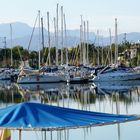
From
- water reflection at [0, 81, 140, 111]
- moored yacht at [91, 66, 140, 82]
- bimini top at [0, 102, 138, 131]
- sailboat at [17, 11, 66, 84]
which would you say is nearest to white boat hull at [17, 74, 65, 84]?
sailboat at [17, 11, 66, 84]

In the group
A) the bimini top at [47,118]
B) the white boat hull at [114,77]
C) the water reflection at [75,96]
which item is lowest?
the water reflection at [75,96]

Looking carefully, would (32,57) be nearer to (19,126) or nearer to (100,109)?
(100,109)

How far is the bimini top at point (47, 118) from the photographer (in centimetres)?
998

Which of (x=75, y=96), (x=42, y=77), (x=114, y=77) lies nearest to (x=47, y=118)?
(x=75, y=96)

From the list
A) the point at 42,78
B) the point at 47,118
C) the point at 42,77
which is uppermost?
the point at 47,118

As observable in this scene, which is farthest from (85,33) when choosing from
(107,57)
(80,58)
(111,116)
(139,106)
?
(111,116)

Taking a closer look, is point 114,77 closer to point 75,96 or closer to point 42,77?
point 42,77

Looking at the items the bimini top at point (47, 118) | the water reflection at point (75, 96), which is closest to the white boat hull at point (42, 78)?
the water reflection at point (75, 96)

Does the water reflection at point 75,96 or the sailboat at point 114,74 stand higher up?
the sailboat at point 114,74

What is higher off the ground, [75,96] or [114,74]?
[114,74]

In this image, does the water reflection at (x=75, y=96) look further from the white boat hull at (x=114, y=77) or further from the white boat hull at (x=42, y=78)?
the white boat hull at (x=114, y=77)

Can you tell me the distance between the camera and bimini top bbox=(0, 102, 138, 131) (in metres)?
9.98

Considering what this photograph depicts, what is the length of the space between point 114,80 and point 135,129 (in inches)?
1983

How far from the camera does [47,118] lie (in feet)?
34.0
